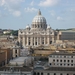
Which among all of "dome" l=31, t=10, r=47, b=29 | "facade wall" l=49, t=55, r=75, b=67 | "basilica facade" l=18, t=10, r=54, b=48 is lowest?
"facade wall" l=49, t=55, r=75, b=67

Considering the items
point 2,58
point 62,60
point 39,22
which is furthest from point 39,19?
point 62,60

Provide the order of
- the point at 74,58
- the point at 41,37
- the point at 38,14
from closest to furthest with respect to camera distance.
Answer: the point at 74,58, the point at 41,37, the point at 38,14

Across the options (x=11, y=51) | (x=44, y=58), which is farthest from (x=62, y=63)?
(x=11, y=51)

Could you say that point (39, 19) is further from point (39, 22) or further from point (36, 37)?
point (36, 37)

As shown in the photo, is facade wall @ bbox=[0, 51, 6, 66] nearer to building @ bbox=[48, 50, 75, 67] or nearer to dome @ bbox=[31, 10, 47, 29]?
building @ bbox=[48, 50, 75, 67]

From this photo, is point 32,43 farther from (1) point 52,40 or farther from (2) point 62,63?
(2) point 62,63

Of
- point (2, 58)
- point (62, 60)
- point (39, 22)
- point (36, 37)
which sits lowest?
point (62, 60)

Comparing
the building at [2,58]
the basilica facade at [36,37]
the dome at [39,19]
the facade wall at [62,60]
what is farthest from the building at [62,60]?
the dome at [39,19]

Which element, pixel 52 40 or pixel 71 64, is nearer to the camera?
pixel 71 64

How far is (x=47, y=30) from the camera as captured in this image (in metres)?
116

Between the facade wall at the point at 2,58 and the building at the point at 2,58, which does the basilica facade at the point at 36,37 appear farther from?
the facade wall at the point at 2,58

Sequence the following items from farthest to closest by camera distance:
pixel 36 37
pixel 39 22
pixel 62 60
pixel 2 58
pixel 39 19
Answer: pixel 39 19
pixel 39 22
pixel 36 37
pixel 2 58
pixel 62 60

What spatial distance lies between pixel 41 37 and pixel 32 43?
150 inches

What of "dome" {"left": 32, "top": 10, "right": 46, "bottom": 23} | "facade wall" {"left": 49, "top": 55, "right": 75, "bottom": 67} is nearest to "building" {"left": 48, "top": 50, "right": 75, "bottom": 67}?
"facade wall" {"left": 49, "top": 55, "right": 75, "bottom": 67}
